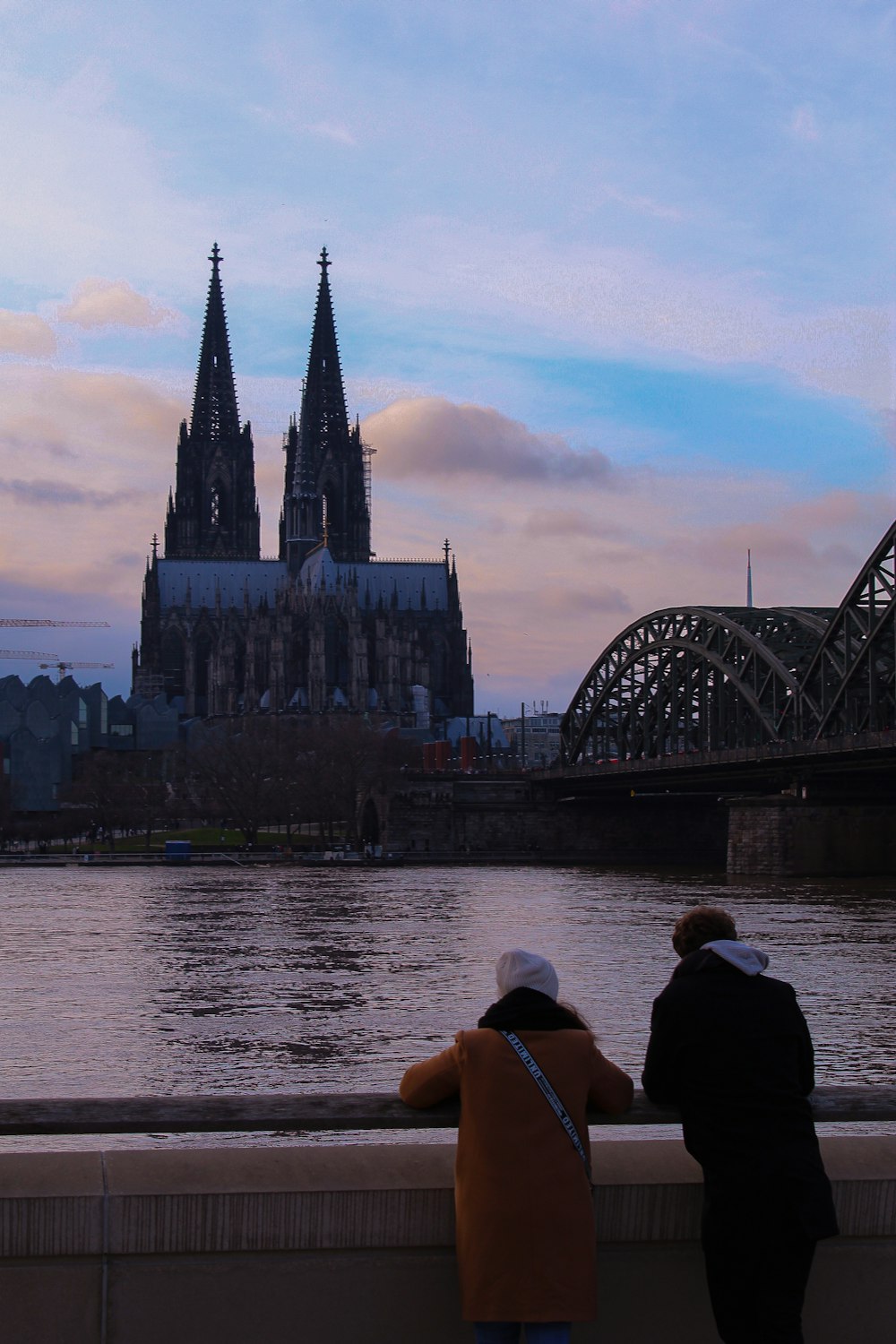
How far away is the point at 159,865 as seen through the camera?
94.2 metres

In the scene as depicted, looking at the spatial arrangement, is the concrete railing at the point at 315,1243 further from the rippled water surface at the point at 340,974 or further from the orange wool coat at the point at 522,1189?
the rippled water surface at the point at 340,974

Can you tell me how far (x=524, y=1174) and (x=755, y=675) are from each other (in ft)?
257

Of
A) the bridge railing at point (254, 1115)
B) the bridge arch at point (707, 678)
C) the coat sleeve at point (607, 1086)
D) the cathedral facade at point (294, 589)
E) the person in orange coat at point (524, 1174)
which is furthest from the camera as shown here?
the cathedral facade at point (294, 589)

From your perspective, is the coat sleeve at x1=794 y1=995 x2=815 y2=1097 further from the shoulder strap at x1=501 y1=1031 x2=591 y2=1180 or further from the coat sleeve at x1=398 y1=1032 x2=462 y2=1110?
the coat sleeve at x1=398 y1=1032 x2=462 y2=1110

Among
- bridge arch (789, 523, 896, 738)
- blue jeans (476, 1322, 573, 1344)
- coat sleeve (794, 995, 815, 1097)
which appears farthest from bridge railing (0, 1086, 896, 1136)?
bridge arch (789, 523, 896, 738)

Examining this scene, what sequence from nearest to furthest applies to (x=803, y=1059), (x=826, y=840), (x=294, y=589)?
(x=803, y=1059)
(x=826, y=840)
(x=294, y=589)

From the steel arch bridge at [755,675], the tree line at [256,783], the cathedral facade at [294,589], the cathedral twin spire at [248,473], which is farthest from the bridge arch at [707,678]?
the cathedral twin spire at [248,473]

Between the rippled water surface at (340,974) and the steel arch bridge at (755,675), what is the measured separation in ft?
38.2

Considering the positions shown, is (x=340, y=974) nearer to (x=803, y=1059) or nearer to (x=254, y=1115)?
(x=254, y=1115)

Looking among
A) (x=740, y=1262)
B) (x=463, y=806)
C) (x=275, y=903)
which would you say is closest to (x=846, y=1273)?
(x=740, y=1262)

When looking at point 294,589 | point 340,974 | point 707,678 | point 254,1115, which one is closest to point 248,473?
point 294,589

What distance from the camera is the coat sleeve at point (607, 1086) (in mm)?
5262

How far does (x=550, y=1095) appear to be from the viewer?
5.14 metres

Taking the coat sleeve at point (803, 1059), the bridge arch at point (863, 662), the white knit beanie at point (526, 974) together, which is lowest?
the coat sleeve at point (803, 1059)
